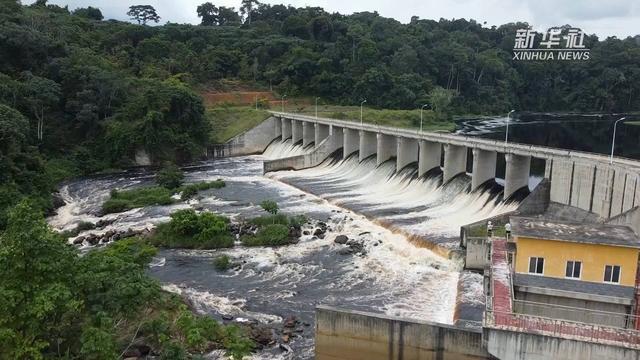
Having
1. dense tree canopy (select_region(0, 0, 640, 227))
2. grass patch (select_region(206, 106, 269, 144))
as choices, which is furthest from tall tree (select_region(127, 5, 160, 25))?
grass patch (select_region(206, 106, 269, 144))

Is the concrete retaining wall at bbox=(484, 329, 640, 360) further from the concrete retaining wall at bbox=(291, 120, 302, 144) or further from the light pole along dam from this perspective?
the concrete retaining wall at bbox=(291, 120, 302, 144)

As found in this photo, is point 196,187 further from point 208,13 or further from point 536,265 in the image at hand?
point 208,13

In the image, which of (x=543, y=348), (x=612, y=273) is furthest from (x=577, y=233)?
(x=543, y=348)

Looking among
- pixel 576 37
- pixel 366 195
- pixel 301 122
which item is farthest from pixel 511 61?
pixel 366 195

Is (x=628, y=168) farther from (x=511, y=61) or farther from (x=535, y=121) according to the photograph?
(x=511, y=61)

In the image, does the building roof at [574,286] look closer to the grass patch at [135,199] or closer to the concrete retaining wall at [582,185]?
A: the concrete retaining wall at [582,185]
